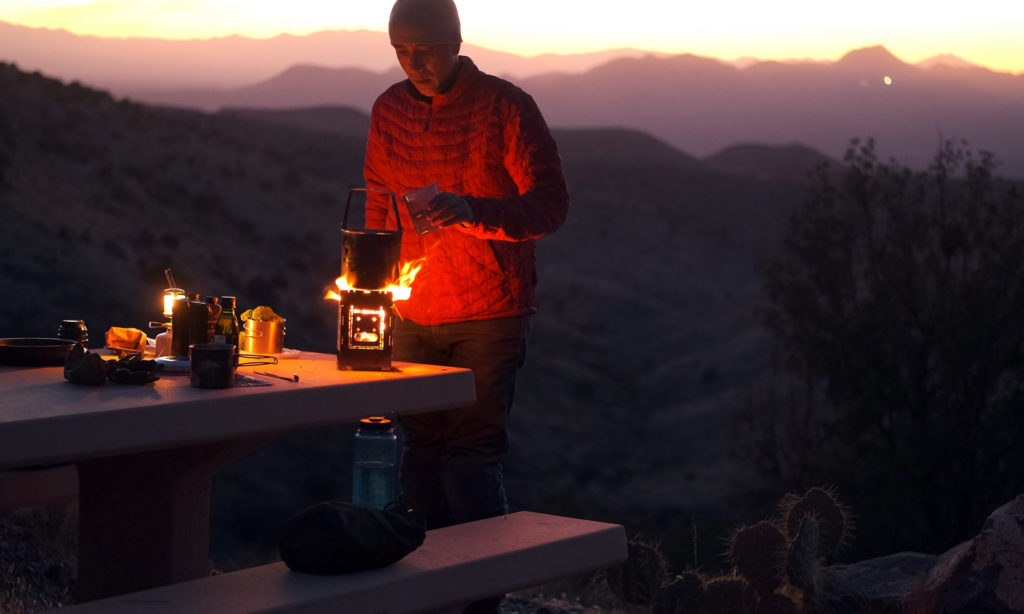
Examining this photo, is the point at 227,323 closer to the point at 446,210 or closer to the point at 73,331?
the point at 73,331

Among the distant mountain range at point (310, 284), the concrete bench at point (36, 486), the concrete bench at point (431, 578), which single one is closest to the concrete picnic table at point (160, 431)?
the concrete bench at point (431, 578)

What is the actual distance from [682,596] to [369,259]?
9.73ft

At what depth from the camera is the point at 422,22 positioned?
3.72 meters

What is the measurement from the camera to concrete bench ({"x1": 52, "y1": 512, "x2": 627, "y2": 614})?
2.98 m

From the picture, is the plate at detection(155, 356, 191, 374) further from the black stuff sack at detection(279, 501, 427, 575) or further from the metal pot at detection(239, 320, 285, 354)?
the black stuff sack at detection(279, 501, 427, 575)

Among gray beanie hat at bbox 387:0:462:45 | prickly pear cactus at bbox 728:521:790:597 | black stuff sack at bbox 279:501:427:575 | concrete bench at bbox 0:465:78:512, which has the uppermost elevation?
gray beanie hat at bbox 387:0:462:45

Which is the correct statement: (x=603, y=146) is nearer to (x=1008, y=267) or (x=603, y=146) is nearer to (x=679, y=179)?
(x=679, y=179)

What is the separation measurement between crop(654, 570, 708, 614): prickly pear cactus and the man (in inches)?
82.1

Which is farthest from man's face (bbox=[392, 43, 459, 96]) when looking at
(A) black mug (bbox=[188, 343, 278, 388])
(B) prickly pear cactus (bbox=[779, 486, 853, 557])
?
(B) prickly pear cactus (bbox=[779, 486, 853, 557])

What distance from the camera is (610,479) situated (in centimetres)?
2634

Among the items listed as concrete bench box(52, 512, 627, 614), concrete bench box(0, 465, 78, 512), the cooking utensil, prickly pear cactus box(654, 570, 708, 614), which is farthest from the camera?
prickly pear cactus box(654, 570, 708, 614)

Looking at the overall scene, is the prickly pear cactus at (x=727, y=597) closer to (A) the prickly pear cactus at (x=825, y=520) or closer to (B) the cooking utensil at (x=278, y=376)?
(A) the prickly pear cactus at (x=825, y=520)

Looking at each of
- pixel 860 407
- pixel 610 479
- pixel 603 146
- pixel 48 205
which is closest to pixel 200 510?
pixel 860 407

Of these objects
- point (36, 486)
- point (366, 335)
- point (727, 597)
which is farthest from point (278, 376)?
point (727, 597)
